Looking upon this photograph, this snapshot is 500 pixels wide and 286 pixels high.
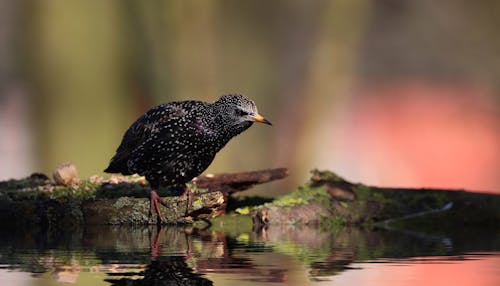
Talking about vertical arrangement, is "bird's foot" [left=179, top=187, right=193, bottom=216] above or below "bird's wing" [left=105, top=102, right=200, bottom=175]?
below

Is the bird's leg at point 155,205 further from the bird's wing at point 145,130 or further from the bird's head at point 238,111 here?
the bird's head at point 238,111

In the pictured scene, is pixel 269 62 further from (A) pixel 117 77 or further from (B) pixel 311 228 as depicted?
(B) pixel 311 228

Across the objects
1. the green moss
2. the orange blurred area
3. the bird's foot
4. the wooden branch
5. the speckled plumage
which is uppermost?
the speckled plumage

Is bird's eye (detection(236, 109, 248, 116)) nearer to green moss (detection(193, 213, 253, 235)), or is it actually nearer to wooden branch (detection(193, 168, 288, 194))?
green moss (detection(193, 213, 253, 235))

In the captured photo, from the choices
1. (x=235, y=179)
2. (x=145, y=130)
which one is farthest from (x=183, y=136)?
(x=235, y=179)

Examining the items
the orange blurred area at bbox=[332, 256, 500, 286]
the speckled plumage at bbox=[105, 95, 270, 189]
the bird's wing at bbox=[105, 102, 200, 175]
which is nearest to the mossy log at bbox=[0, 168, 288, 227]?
the speckled plumage at bbox=[105, 95, 270, 189]

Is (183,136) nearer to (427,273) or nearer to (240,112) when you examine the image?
(240,112)

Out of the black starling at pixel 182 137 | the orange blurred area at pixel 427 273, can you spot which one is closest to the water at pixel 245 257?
the orange blurred area at pixel 427 273
